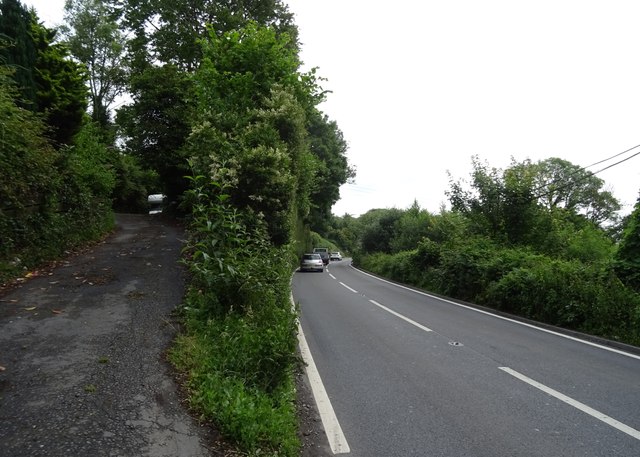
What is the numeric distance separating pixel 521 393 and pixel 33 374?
5613mm

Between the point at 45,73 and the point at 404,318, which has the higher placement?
the point at 45,73

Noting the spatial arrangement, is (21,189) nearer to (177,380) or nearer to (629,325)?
(177,380)

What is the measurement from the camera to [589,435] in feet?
12.6

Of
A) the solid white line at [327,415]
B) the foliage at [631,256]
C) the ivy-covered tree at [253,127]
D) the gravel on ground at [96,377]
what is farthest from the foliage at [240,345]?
the foliage at [631,256]

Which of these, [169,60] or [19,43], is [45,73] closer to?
[19,43]

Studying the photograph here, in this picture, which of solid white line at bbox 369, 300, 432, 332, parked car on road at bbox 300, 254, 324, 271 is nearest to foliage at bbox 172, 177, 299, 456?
solid white line at bbox 369, 300, 432, 332

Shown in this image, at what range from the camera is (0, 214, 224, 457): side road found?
3127mm

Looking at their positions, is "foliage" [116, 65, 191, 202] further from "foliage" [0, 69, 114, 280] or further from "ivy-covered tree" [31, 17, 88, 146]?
"foliage" [0, 69, 114, 280]

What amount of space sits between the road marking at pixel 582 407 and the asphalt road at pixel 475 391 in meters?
0.01

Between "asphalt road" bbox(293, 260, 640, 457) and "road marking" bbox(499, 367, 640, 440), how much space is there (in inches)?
0.5

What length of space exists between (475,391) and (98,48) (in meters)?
41.0

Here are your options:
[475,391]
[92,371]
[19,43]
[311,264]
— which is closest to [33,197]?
[19,43]

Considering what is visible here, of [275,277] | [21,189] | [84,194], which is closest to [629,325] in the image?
[275,277]

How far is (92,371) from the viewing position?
4133 mm
